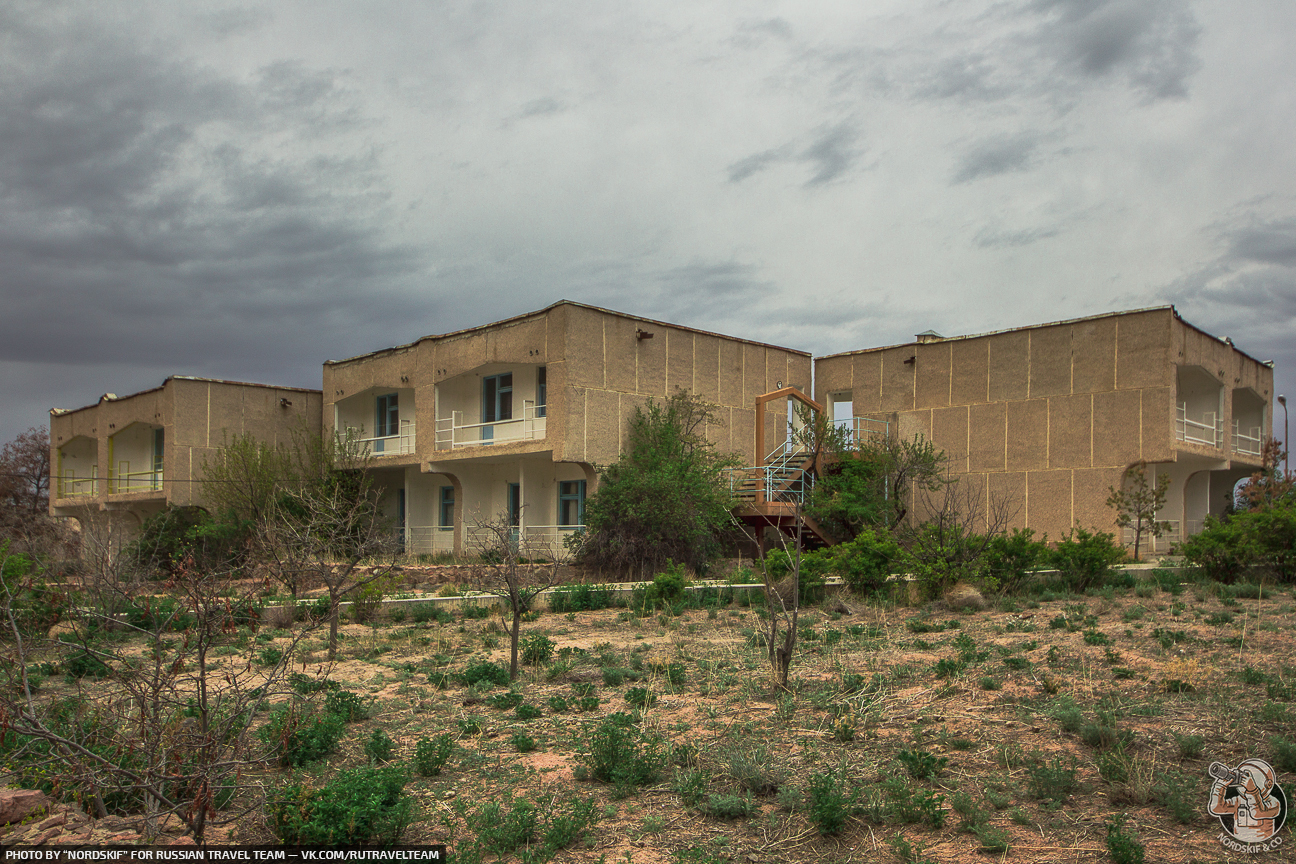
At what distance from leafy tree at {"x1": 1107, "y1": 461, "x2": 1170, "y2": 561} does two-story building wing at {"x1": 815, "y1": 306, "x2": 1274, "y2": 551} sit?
31 centimetres

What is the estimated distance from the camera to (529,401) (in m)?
26.0

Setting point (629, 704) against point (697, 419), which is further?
point (697, 419)

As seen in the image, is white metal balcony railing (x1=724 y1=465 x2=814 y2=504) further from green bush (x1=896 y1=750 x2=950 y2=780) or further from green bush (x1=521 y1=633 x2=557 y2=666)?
green bush (x1=896 y1=750 x2=950 y2=780)

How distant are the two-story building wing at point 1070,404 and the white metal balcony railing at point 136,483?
25.1 metres

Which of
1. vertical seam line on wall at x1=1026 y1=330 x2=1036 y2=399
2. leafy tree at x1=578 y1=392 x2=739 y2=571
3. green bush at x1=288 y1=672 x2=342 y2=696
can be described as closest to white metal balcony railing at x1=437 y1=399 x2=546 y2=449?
leafy tree at x1=578 y1=392 x2=739 y2=571

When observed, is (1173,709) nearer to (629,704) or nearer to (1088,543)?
(629,704)

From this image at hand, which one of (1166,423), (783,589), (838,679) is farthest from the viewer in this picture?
(1166,423)

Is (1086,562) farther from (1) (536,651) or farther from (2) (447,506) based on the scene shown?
(2) (447,506)

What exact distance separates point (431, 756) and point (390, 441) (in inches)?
996

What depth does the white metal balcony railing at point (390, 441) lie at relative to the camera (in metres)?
30.1

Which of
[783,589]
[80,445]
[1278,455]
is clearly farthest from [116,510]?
[1278,455]

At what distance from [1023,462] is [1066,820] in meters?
22.2

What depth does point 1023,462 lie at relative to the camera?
26453 mm

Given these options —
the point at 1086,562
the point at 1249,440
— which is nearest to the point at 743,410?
the point at 1086,562
